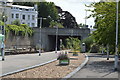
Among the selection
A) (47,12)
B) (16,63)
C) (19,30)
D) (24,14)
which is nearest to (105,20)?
(16,63)

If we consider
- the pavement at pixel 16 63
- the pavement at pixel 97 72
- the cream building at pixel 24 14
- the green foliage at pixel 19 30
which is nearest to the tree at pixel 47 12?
the cream building at pixel 24 14

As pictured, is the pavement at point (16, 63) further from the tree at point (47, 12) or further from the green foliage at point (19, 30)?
the tree at point (47, 12)

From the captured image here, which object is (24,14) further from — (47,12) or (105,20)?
(105,20)

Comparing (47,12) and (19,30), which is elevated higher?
(47,12)

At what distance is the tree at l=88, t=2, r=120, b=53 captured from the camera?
66.3ft

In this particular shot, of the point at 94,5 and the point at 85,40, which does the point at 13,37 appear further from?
the point at 94,5

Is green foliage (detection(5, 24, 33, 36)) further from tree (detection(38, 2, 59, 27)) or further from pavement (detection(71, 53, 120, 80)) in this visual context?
tree (detection(38, 2, 59, 27))

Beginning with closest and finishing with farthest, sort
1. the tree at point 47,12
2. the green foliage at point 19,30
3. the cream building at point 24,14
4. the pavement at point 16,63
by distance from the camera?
the pavement at point 16,63, the green foliage at point 19,30, the cream building at point 24,14, the tree at point 47,12

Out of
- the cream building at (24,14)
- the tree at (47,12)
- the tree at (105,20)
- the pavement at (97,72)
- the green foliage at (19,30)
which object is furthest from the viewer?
the tree at (47,12)

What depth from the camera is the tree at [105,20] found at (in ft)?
66.3

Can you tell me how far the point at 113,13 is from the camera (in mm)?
20359

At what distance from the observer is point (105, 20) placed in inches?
834

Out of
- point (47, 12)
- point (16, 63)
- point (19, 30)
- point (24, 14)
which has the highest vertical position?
point (47, 12)

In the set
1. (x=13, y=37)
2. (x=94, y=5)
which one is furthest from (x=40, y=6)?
(x=94, y=5)
